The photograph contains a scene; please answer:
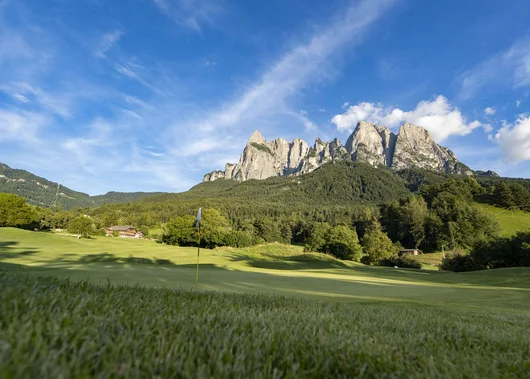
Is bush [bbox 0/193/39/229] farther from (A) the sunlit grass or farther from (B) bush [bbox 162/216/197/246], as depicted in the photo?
(A) the sunlit grass

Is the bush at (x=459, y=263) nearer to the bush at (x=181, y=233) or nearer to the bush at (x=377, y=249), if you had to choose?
the bush at (x=377, y=249)

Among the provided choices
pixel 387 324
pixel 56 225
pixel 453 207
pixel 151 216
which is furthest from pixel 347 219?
pixel 387 324

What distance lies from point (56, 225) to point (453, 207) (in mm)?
117610

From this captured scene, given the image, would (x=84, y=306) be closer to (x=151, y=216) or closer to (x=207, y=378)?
(x=207, y=378)

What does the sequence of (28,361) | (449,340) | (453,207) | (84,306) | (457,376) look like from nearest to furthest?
(28,361), (457,376), (84,306), (449,340), (453,207)

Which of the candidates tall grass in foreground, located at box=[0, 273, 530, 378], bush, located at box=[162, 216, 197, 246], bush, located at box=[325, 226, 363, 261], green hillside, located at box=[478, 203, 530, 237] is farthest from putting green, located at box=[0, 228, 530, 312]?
green hillside, located at box=[478, 203, 530, 237]

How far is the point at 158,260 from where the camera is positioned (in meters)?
32.4

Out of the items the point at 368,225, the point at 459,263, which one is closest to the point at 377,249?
the point at 459,263

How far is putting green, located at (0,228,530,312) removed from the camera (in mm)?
13867

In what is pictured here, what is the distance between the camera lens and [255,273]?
2238 centimetres

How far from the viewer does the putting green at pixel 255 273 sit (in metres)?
13.9

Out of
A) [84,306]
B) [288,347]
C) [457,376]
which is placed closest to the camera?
[457,376]

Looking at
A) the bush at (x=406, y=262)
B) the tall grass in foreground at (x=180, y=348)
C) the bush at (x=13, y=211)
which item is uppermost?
the bush at (x=13, y=211)

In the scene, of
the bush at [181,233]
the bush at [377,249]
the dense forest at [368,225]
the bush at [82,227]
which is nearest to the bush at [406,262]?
the dense forest at [368,225]
